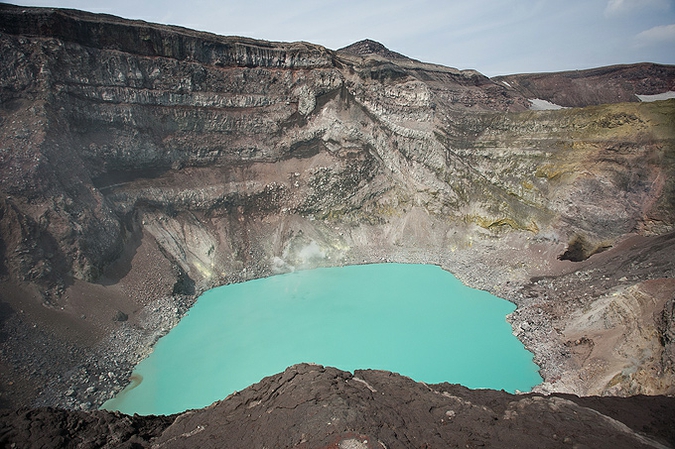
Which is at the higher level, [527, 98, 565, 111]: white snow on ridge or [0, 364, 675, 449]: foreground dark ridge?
[527, 98, 565, 111]: white snow on ridge

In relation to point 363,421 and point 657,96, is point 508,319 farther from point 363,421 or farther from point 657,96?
point 657,96

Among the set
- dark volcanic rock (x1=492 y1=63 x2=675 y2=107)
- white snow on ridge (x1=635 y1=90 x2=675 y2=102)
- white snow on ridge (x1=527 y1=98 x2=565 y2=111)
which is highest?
dark volcanic rock (x1=492 y1=63 x2=675 y2=107)

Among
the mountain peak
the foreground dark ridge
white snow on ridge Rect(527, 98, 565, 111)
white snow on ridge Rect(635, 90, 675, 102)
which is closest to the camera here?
the foreground dark ridge

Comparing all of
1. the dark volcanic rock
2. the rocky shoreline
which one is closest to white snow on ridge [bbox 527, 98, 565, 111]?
the dark volcanic rock

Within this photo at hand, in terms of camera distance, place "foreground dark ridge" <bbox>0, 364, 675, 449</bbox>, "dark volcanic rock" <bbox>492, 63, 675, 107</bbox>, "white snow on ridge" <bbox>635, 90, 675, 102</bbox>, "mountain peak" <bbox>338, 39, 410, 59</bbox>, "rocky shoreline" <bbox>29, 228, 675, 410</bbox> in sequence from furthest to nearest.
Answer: "mountain peak" <bbox>338, 39, 410, 59</bbox>, "dark volcanic rock" <bbox>492, 63, 675, 107</bbox>, "white snow on ridge" <bbox>635, 90, 675, 102</bbox>, "rocky shoreline" <bbox>29, 228, 675, 410</bbox>, "foreground dark ridge" <bbox>0, 364, 675, 449</bbox>

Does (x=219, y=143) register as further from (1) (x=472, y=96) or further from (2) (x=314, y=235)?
(1) (x=472, y=96)

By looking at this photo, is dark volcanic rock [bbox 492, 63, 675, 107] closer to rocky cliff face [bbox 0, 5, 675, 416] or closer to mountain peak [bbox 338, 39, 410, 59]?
rocky cliff face [bbox 0, 5, 675, 416]

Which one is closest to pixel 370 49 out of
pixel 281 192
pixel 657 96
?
pixel 281 192

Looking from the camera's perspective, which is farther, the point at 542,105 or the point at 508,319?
the point at 542,105
